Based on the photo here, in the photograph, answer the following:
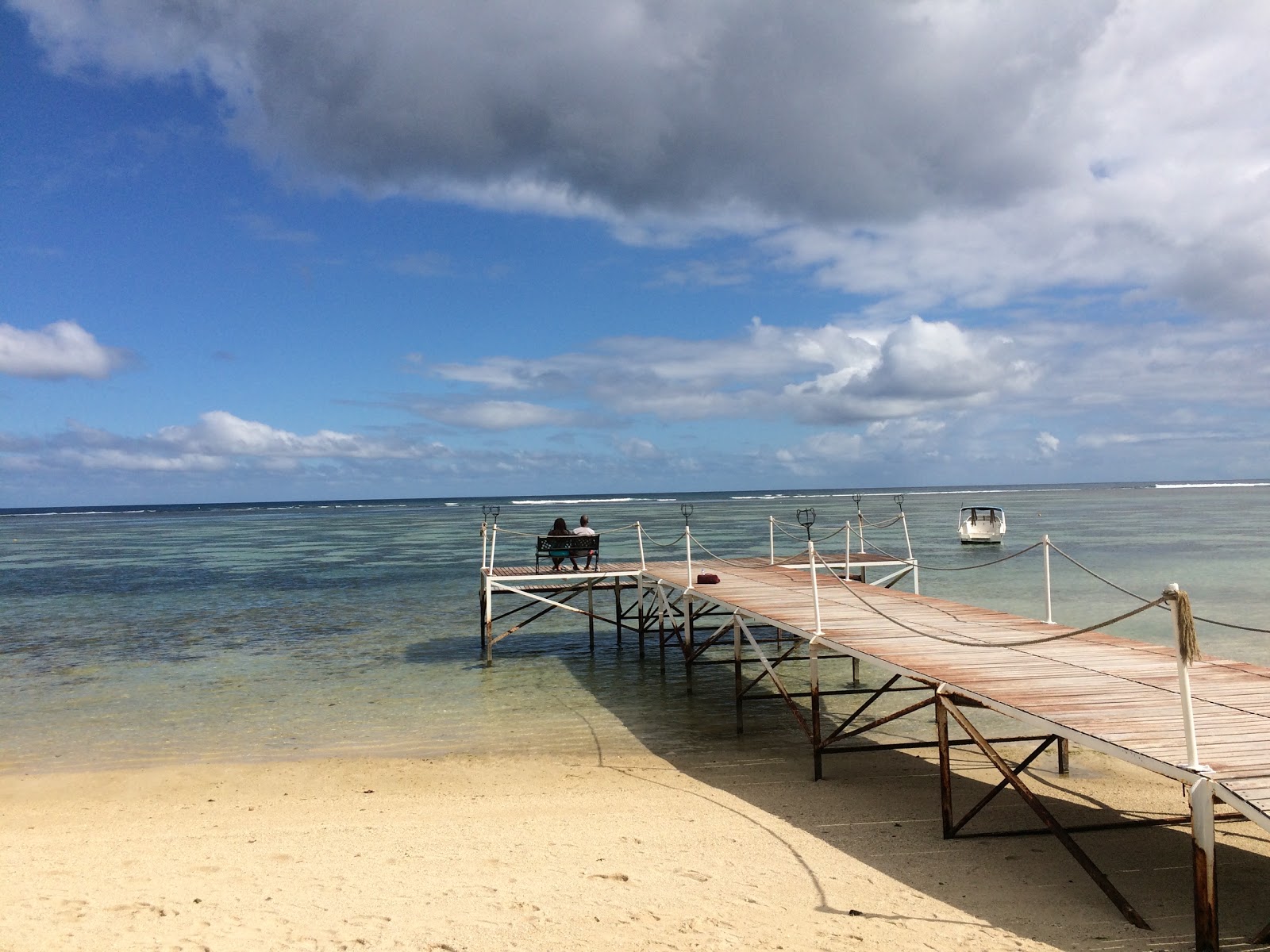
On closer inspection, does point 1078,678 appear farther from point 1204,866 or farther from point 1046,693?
point 1204,866

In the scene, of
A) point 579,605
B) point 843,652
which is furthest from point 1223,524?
point 843,652

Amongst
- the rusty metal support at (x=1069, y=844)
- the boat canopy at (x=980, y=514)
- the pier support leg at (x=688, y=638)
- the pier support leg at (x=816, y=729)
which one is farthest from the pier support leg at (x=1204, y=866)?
the boat canopy at (x=980, y=514)

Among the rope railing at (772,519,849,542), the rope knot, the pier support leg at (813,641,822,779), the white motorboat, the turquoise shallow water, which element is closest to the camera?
the rope knot

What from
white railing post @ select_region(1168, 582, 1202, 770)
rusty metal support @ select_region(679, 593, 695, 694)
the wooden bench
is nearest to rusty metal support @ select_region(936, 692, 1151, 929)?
white railing post @ select_region(1168, 582, 1202, 770)

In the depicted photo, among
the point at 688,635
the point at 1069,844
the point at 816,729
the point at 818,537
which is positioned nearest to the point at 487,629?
the point at 688,635

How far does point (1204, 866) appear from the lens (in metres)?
5.54

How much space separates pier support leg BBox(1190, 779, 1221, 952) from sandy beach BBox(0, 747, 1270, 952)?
386 millimetres

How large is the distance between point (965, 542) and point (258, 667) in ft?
120

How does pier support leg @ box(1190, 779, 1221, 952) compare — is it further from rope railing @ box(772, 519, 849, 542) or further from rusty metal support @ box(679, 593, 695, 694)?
rusty metal support @ box(679, 593, 695, 694)

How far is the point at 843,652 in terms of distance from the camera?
1036cm

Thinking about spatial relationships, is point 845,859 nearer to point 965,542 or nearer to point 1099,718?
point 1099,718

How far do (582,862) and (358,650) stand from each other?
13312mm

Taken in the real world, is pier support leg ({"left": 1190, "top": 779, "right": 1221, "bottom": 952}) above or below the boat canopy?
below

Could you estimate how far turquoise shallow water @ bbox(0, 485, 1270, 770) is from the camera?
1303cm
